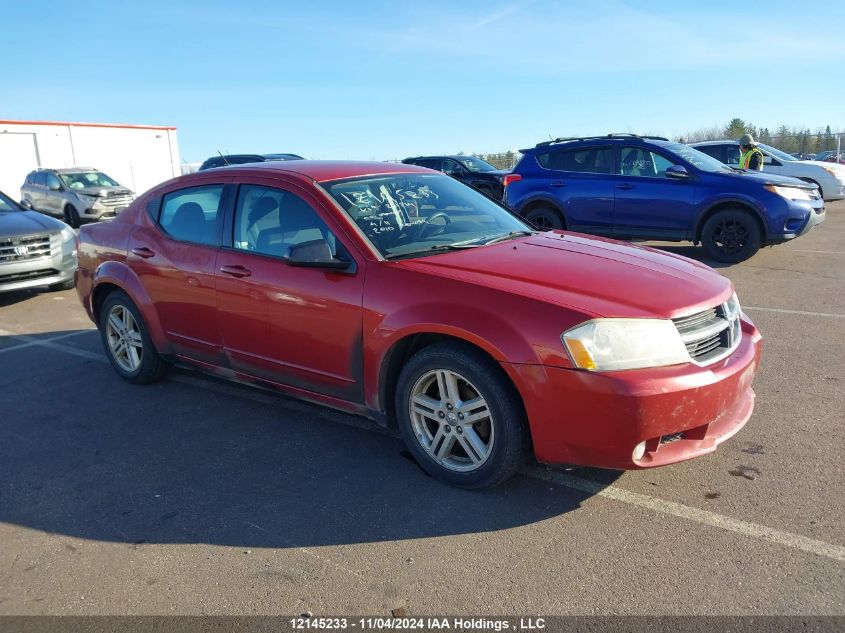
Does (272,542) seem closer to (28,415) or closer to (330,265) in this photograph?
(330,265)

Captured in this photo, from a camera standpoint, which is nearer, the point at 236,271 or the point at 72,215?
the point at 236,271

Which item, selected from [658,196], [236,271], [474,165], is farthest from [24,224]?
[474,165]

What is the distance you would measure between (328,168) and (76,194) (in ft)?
58.6

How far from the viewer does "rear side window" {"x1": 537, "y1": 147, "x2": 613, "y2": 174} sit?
1070 cm

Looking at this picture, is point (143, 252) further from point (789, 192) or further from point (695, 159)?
point (789, 192)

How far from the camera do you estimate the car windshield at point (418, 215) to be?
13.2 feet

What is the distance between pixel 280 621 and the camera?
2.64m

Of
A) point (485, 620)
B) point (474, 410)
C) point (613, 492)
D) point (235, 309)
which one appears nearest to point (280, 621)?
point (485, 620)

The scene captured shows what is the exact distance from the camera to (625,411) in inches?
118

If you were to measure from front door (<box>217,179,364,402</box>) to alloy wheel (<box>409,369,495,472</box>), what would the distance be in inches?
16.5

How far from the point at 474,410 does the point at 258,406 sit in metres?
2.08

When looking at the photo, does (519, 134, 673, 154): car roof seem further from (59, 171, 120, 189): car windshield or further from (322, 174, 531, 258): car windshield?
(59, 171, 120, 189): car windshield

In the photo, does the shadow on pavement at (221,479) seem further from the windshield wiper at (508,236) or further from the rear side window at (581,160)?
the rear side window at (581,160)

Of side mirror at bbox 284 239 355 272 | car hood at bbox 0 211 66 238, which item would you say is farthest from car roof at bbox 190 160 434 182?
car hood at bbox 0 211 66 238
